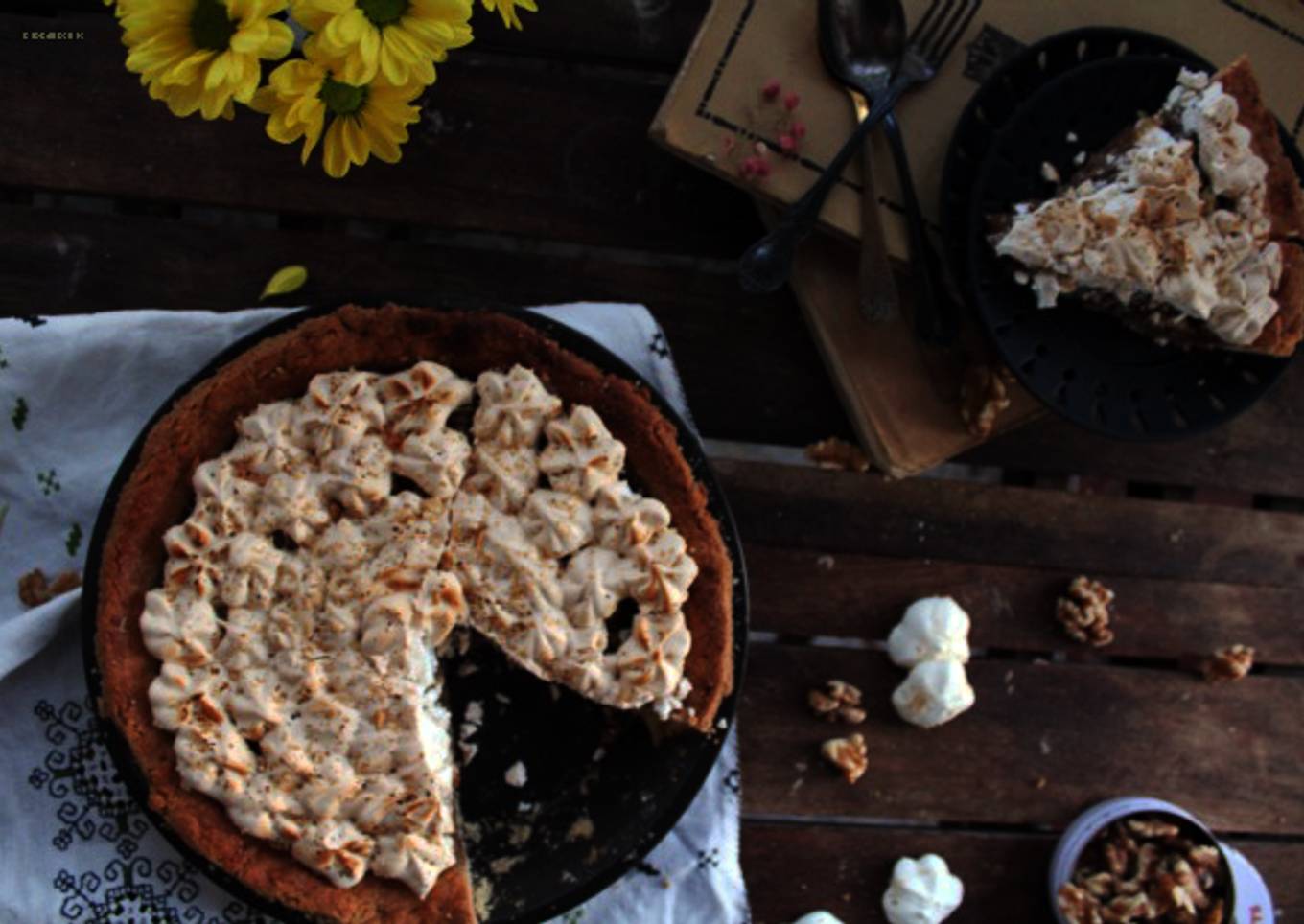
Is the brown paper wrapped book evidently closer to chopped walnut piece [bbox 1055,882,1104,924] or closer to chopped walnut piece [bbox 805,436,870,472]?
chopped walnut piece [bbox 805,436,870,472]

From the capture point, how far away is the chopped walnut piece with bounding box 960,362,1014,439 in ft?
6.77

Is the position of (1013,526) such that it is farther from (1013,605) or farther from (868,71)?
(868,71)

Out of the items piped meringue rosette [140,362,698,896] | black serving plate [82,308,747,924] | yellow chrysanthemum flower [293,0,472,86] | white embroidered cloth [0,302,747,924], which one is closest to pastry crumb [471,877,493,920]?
black serving plate [82,308,747,924]

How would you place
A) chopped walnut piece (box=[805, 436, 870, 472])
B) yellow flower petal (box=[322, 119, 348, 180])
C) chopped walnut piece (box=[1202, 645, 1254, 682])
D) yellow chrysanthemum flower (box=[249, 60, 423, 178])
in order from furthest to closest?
chopped walnut piece (box=[1202, 645, 1254, 682]) → chopped walnut piece (box=[805, 436, 870, 472]) → yellow flower petal (box=[322, 119, 348, 180]) → yellow chrysanthemum flower (box=[249, 60, 423, 178])

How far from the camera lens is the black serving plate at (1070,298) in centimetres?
196

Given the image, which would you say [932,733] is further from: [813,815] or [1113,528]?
[1113,528]

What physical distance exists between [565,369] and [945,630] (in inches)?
30.5

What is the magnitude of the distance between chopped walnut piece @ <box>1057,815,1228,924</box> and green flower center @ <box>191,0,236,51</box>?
5.76 ft

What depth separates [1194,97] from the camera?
6.38ft

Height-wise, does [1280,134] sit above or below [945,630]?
above

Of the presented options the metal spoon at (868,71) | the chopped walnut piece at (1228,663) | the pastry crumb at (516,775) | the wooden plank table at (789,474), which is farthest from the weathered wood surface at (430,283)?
the chopped walnut piece at (1228,663)

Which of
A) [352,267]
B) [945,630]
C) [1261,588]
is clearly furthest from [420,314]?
[1261,588]

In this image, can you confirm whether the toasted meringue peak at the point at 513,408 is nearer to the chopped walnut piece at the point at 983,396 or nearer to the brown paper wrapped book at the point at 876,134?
the brown paper wrapped book at the point at 876,134

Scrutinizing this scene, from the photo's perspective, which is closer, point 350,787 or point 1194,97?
point 350,787
